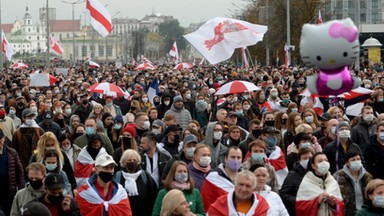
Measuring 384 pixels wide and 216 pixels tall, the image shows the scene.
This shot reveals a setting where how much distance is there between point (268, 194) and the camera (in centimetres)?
884

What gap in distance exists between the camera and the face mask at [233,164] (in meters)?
9.42

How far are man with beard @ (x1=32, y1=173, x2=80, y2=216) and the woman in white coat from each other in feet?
5.40

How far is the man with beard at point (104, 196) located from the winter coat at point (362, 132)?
5.06 m

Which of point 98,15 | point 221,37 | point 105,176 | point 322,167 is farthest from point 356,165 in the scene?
point 98,15

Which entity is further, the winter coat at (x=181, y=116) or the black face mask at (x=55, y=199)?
the winter coat at (x=181, y=116)

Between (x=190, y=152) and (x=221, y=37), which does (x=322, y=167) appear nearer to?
(x=190, y=152)

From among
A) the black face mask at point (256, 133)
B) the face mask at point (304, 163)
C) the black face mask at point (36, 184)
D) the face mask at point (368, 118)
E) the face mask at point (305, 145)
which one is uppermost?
the face mask at point (368, 118)

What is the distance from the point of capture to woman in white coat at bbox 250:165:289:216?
8.63 metres

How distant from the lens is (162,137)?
12.9 m

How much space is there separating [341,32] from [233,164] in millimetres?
3290

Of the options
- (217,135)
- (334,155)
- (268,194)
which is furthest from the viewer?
(217,135)

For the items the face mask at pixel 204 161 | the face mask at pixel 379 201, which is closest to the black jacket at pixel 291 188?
the face mask at pixel 204 161

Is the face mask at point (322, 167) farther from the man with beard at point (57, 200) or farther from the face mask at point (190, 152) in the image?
the man with beard at point (57, 200)

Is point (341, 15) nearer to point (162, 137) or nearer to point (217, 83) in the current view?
Answer: point (217, 83)
